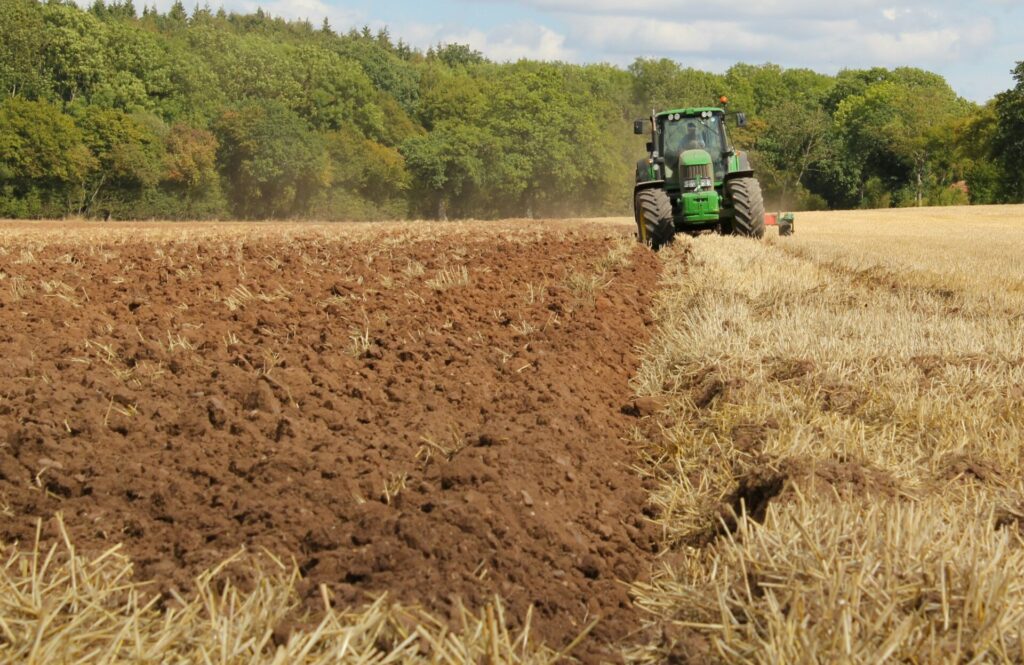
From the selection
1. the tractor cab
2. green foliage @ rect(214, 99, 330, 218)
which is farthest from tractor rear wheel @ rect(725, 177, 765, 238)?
green foliage @ rect(214, 99, 330, 218)

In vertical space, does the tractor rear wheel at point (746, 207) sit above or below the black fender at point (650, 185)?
below

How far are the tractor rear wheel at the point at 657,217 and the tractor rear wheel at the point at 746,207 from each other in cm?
126

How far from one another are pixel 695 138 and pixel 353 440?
1396cm

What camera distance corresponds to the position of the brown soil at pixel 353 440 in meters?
3.63

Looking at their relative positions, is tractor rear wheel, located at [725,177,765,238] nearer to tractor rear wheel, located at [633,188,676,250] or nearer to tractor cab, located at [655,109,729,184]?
tractor cab, located at [655,109,729,184]

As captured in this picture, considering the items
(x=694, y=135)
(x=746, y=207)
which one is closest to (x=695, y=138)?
(x=694, y=135)

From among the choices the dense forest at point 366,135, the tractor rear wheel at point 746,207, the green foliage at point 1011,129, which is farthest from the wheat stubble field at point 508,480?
the green foliage at point 1011,129

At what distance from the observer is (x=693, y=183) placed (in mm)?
16391

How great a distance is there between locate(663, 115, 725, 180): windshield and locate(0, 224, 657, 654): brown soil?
9153 millimetres

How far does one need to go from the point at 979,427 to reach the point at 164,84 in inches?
2511

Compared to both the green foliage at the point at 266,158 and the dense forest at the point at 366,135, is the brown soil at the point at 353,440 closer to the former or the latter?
the dense forest at the point at 366,135

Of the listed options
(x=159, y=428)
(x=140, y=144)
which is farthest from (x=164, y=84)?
(x=159, y=428)

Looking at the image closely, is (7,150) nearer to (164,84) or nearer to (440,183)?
(164,84)

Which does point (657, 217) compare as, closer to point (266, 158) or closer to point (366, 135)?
point (266, 158)
